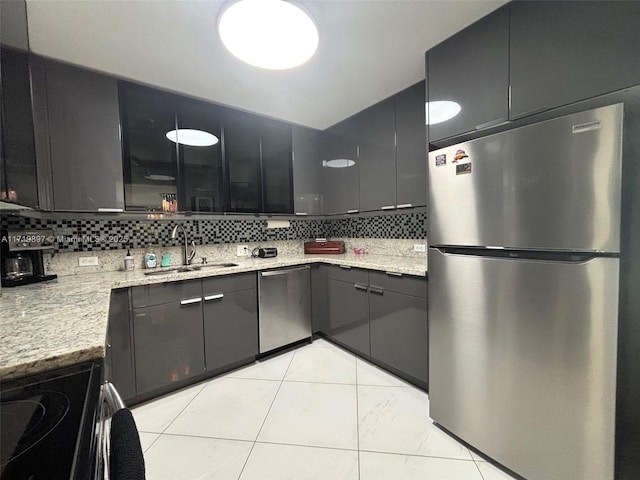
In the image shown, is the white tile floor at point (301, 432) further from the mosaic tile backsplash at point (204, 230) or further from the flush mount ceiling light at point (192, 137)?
the flush mount ceiling light at point (192, 137)

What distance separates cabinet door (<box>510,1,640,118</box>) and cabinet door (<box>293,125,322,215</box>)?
74.7 inches

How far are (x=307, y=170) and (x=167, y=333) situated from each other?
6.45 ft

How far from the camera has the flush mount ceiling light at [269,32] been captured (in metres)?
1.09

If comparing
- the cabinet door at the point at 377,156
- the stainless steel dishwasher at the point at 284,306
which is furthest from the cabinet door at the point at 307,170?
the stainless steel dishwasher at the point at 284,306

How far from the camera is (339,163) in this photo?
8.77 feet

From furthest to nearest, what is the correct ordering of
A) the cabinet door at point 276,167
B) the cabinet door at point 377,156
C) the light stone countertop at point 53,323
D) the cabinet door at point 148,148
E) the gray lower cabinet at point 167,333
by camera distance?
the cabinet door at point 276,167 → the cabinet door at point 377,156 → the cabinet door at point 148,148 → the gray lower cabinet at point 167,333 → the light stone countertop at point 53,323

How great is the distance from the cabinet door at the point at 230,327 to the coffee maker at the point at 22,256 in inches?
37.9

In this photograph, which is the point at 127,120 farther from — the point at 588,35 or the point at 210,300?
the point at 588,35

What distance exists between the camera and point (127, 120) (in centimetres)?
180

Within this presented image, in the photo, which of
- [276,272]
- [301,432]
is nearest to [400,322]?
[301,432]

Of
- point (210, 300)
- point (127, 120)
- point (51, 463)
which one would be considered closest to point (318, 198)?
point (210, 300)

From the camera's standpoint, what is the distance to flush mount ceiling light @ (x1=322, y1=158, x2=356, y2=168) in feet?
8.37

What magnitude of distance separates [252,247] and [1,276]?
1.70m

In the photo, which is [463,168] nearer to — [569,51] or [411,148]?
[569,51]
